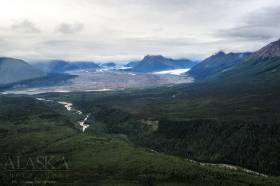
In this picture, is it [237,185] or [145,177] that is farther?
[145,177]

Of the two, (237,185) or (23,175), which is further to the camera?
(23,175)

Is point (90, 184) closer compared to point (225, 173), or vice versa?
point (90, 184)

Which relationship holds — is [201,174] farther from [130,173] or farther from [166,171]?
[130,173]

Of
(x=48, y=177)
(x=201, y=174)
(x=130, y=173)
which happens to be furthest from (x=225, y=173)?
(x=48, y=177)

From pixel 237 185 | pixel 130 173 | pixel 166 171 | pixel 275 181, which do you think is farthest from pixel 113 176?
pixel 275 181

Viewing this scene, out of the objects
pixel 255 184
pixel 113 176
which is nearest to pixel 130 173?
pixel 113 176

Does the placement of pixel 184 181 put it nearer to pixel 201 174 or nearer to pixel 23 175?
pixel 201 174

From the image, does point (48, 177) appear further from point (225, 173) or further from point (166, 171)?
point (225, 173)
